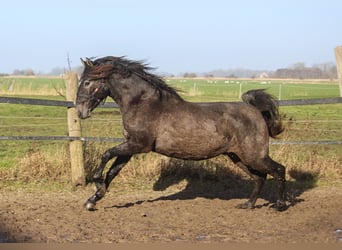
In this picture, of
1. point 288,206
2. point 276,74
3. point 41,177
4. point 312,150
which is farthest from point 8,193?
point 276,74

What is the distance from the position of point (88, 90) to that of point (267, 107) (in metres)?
2.53

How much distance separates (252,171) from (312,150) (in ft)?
9.18

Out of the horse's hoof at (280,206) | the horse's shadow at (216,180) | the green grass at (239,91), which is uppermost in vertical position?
the horse's hoof at (280,206)

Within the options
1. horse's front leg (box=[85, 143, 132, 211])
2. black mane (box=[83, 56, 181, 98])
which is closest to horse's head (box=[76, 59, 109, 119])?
black mane (box=[83, 56, 181, 98])

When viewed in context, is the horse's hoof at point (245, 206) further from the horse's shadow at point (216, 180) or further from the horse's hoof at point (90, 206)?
the horse's hoof at point (90, 206)

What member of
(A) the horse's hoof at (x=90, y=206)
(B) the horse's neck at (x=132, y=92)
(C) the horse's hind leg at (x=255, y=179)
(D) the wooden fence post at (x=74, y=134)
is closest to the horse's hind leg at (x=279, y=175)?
(C) the horse's hind leg at (x=255, y=179)

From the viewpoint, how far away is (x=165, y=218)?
678cm

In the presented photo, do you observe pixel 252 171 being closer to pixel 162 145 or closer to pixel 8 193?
pixel 162 145

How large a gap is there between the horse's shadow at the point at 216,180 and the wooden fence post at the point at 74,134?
1.27 meters

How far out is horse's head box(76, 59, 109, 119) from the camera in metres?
7.20

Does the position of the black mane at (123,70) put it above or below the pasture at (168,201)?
above

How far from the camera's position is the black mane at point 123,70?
23.7 ft

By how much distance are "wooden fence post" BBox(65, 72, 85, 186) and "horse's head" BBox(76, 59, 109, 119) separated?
1.60 m

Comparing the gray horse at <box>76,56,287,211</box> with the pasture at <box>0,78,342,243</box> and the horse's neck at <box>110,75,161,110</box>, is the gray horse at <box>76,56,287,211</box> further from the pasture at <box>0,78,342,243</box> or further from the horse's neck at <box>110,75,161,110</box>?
the pasture at <box>0,78,342,243</box>
